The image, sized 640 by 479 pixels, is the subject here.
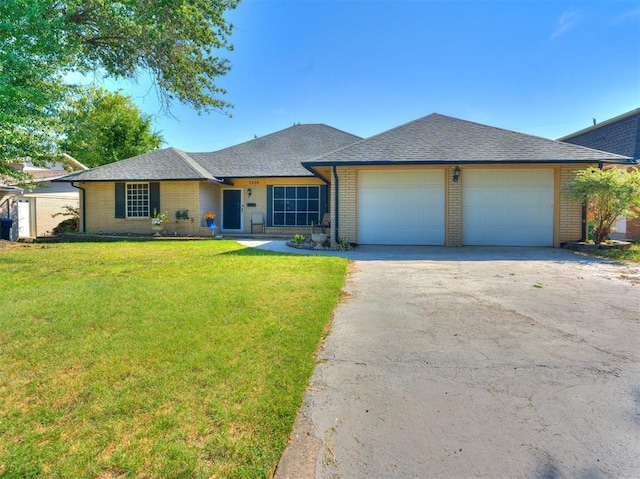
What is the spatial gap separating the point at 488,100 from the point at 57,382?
59.7 feet

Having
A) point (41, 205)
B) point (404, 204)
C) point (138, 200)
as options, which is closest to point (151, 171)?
point (138, 200)

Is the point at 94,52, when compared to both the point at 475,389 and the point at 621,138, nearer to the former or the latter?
the point at 475,389

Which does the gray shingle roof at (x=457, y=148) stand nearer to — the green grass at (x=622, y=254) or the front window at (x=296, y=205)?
the green grass at (x=622, y=254)

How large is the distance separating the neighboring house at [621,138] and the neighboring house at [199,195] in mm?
12706

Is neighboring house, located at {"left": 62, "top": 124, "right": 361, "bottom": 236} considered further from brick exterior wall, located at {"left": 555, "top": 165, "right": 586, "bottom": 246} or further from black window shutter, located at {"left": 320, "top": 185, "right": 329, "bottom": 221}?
brick exterior wall, located at {"left": 555, "top": 165, "right": 586, "bottom": 246}

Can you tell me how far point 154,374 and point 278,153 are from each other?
16.4m

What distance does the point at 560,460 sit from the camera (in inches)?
74.1

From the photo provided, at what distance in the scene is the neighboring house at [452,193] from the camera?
426 inches

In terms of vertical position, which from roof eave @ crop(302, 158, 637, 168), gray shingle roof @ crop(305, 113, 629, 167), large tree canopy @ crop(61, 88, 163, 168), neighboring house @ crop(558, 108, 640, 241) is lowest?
roof eave @ crop(302, 158, 637, 168)

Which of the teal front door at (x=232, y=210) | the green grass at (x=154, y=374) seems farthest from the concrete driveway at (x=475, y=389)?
the teal front door at (x=232, y=210)

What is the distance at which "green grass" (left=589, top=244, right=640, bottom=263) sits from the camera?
344 inches

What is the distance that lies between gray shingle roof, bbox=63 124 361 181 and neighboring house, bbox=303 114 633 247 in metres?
4.86

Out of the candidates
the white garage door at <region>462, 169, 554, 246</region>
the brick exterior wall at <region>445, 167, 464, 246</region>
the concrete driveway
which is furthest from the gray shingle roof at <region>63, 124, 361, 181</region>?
the concrete driveway

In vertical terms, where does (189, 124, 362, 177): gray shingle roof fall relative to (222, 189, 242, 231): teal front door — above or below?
above
